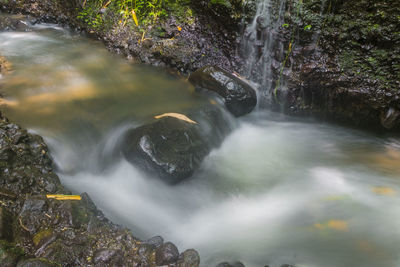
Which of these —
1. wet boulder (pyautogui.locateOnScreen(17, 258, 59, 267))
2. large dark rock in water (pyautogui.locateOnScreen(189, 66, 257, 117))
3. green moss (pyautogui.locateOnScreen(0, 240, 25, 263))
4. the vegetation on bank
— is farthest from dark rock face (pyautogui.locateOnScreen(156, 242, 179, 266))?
the vegetation on bank

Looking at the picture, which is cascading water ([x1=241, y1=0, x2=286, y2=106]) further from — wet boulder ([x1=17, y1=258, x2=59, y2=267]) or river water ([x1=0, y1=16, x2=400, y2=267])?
wet boulder ([x1=17, y1=258, x2=59, y2=267])

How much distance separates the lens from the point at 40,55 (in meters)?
6.03

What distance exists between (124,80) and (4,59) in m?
2.50

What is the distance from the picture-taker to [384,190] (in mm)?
3828

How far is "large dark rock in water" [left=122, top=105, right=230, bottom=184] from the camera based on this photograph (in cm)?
379

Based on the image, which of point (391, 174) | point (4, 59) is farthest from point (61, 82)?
point (391, 174)

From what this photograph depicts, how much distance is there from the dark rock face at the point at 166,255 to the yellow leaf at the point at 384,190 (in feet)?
9.46

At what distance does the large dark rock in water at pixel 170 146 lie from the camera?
3786mm

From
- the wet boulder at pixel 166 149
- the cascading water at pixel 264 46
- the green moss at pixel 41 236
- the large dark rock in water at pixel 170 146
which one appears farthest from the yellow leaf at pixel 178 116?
the green moss at pixel 41 236

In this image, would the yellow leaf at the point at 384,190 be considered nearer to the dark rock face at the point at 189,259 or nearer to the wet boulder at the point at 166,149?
the wet boulder at the point at 166,149

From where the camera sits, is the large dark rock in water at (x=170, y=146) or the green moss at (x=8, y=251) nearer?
the green moss at (x=8, y=251)

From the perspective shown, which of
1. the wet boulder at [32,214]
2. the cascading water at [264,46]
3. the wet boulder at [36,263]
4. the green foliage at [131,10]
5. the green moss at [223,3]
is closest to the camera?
the wet boulder at [36,263]

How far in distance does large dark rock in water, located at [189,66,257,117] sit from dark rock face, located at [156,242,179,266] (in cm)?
313

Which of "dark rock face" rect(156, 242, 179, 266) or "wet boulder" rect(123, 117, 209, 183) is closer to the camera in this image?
"dark rock face" rect(156, 242, 179, 266)
